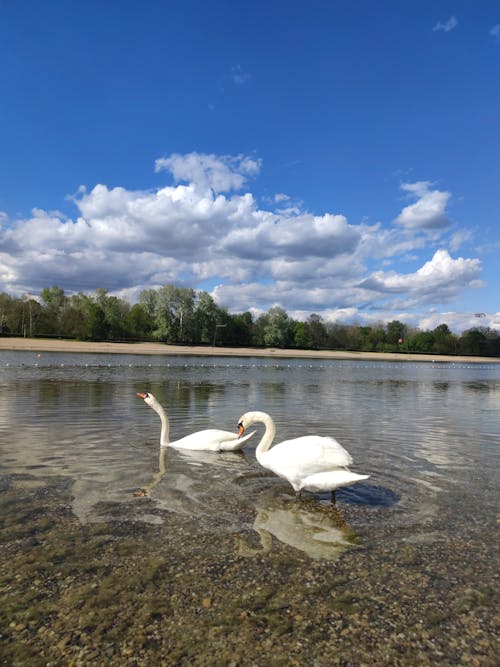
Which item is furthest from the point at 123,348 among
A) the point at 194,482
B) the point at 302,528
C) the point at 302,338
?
the point at 302,528

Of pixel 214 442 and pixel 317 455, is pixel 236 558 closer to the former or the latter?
pixel 317 455

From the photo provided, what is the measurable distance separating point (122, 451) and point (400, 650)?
323 inches

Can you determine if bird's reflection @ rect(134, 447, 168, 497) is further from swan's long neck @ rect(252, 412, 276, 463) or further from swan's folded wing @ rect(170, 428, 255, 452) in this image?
swan's long neck @ rect(252, 412, 276, 463)

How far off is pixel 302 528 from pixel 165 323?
111m

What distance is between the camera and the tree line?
361 ft

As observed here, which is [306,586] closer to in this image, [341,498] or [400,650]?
Answer: [400,650]

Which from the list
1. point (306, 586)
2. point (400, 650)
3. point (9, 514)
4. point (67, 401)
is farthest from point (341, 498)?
point (67, 401)

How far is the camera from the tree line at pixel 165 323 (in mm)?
110125

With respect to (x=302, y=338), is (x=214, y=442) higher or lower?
lower

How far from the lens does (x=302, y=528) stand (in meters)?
6.72

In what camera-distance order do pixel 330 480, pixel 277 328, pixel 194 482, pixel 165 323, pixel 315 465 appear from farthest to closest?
1. pixel 277 328
2. pixel 165 323
3. pixel 194 482
4. pixel 315 465
5. pixel 330 480

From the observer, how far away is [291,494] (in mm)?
8297

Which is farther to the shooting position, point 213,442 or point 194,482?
point 213,442

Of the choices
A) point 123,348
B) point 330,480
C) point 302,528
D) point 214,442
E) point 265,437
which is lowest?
point 302,528
